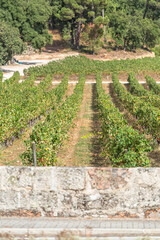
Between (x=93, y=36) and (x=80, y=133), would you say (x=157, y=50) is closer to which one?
(x=93, y=36)

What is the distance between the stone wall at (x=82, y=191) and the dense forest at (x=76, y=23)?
40.1 meters

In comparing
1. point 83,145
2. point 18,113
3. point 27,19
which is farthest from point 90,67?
point 83,145

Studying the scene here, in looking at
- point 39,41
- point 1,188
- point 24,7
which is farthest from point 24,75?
point 1,188

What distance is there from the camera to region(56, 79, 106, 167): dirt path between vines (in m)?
14.5

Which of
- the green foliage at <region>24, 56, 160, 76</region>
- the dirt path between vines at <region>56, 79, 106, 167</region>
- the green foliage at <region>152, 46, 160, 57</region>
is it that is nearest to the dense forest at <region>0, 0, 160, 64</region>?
the green foliage at <region>152, 46, 160, 57</region>

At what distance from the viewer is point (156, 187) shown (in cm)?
730

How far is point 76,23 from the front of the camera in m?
72.8

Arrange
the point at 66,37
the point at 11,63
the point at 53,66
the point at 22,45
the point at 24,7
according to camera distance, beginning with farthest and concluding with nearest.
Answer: the point at 66,37
the point at 11,63
the point at 24,7
the point at 53,66
the point at 22,45

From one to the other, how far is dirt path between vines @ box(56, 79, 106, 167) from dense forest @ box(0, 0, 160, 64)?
83.7 feet

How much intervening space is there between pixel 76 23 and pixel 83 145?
2343 inches

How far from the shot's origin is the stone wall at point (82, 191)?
7.28 meters

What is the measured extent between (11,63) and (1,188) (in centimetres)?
5839

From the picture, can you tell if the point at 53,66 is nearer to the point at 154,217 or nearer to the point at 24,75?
the point at 24,75

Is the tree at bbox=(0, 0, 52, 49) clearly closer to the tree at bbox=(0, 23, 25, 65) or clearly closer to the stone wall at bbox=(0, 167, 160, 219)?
the tree at bbox=(0, 23, 25, 65)
